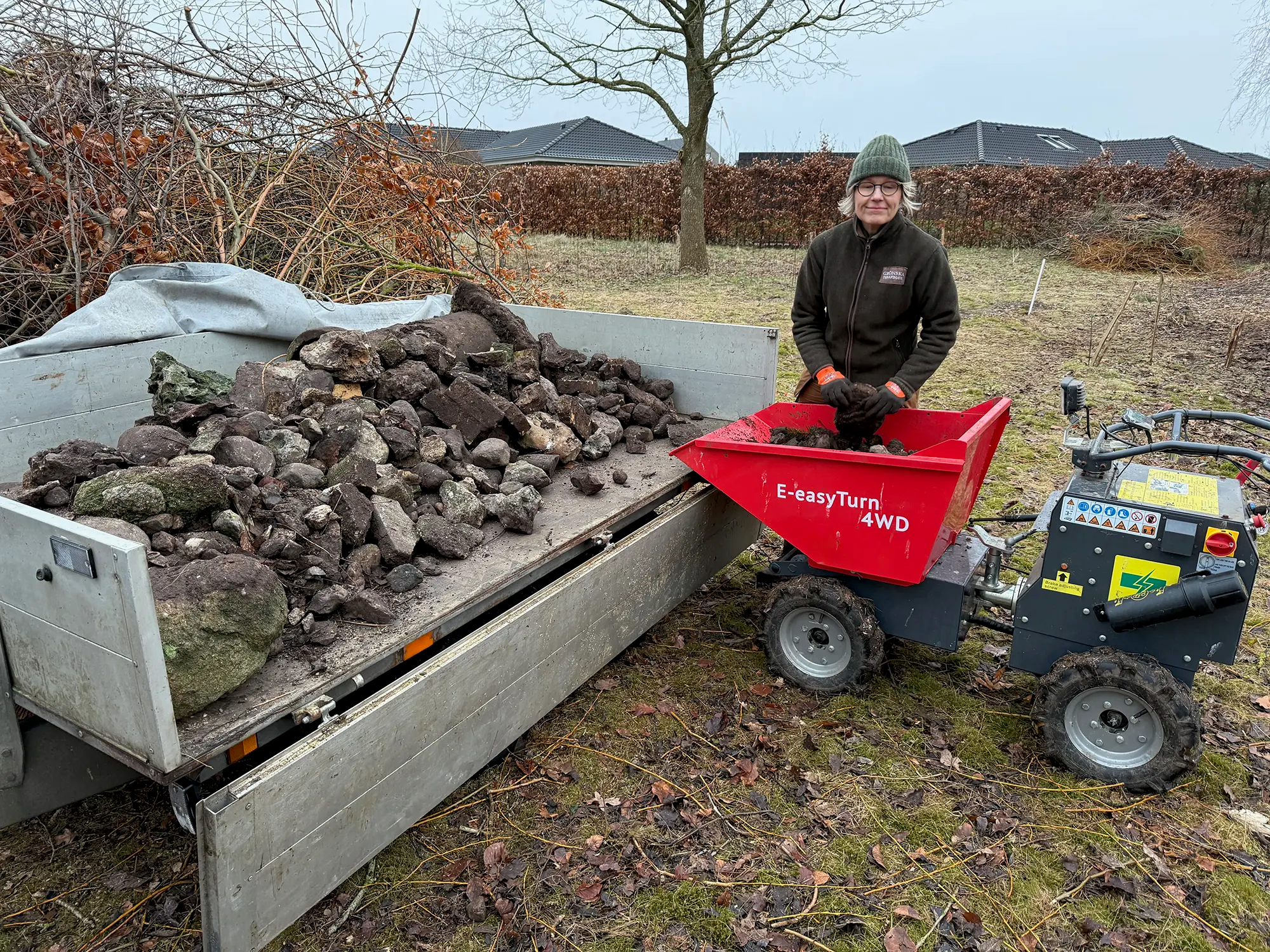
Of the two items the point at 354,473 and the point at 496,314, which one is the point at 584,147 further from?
Result: the point at 354,473

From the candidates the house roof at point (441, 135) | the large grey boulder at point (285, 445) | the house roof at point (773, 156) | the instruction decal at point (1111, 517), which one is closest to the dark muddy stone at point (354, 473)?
the large grey boulder at point (285, 445)

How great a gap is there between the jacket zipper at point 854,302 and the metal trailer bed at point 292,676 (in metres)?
0.94

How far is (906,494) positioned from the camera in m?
3.12

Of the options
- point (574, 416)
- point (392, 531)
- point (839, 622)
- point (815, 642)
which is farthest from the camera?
point (574, 416)

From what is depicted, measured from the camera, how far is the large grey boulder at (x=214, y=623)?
2.14m

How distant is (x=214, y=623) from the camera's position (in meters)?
2.24

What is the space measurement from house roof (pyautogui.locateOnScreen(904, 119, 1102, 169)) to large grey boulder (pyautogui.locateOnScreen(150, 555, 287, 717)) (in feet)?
104

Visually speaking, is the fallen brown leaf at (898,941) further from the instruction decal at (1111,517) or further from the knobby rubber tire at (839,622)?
the instruction decal at (1111,517)

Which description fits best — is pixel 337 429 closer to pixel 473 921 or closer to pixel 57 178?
pixel 473 921

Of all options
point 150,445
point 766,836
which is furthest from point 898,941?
point 150,445

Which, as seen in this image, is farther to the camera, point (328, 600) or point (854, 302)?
point (854, 302)

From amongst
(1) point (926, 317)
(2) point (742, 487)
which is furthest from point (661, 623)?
(1) point (926, 317)

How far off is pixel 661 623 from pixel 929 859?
1.77m

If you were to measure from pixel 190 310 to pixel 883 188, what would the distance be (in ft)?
10.8
